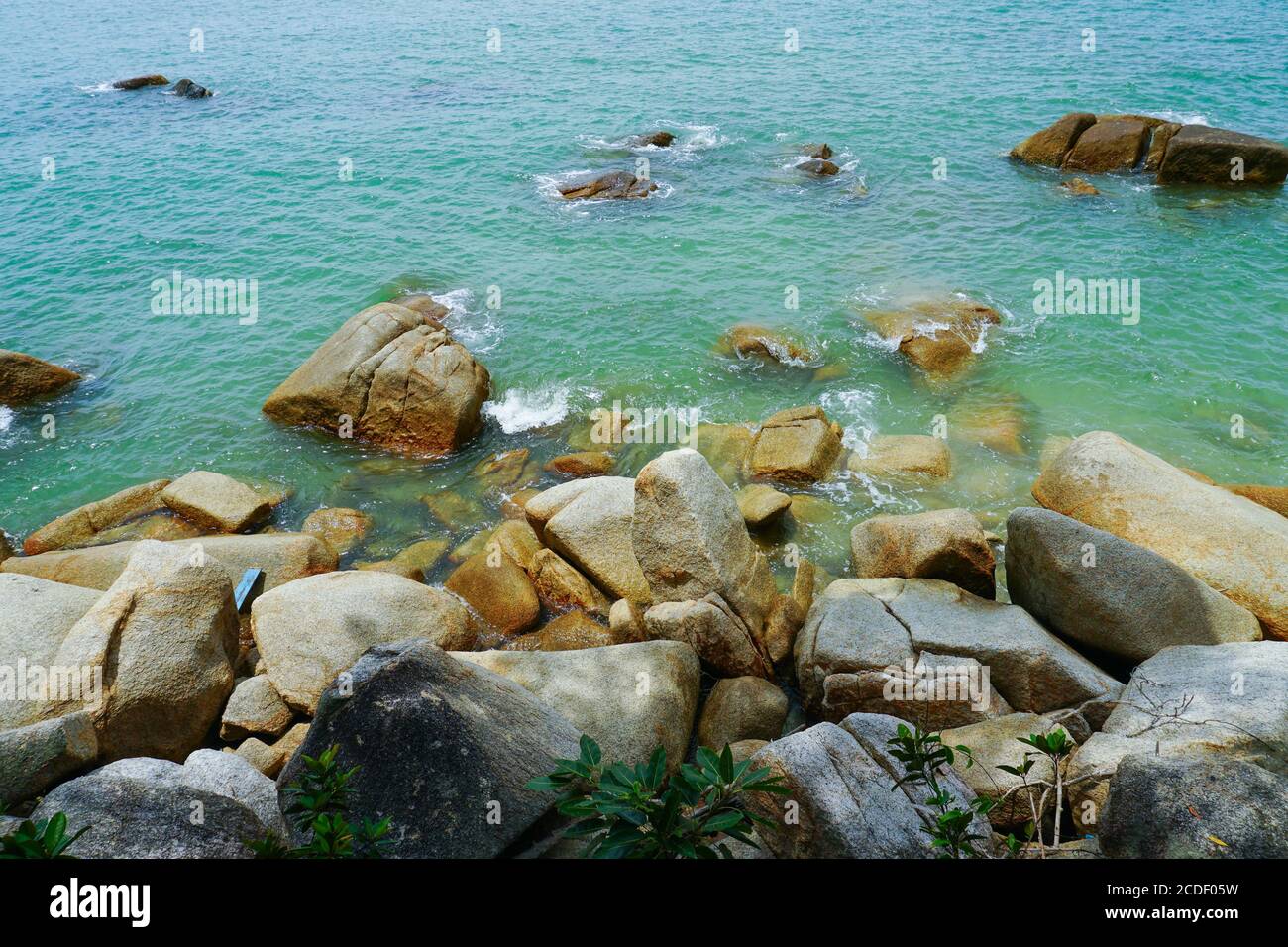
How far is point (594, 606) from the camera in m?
11.3

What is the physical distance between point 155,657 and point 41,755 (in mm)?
2312

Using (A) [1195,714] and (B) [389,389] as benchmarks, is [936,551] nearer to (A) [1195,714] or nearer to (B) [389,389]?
(A) [1195,714]

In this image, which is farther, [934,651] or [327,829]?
[934,651]

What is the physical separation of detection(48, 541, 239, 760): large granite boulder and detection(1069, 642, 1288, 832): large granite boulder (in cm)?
895

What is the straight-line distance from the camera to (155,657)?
28.4ft

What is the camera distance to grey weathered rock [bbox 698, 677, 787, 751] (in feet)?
28.3

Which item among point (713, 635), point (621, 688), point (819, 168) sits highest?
point (819, 168)

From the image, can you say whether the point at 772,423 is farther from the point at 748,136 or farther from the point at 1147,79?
the point at 1147,79

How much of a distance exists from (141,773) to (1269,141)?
3003cm

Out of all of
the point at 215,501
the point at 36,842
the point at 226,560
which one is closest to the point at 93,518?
the point at 215,501

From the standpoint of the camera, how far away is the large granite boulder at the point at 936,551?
32.4 feet

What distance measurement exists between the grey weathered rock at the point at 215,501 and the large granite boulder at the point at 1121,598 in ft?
40.1

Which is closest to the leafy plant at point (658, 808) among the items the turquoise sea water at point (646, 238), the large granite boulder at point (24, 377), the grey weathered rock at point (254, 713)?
the grey weathered rock at point (254, 713)

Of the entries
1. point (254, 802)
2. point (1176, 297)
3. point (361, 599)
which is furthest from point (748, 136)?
point (254, 802)
